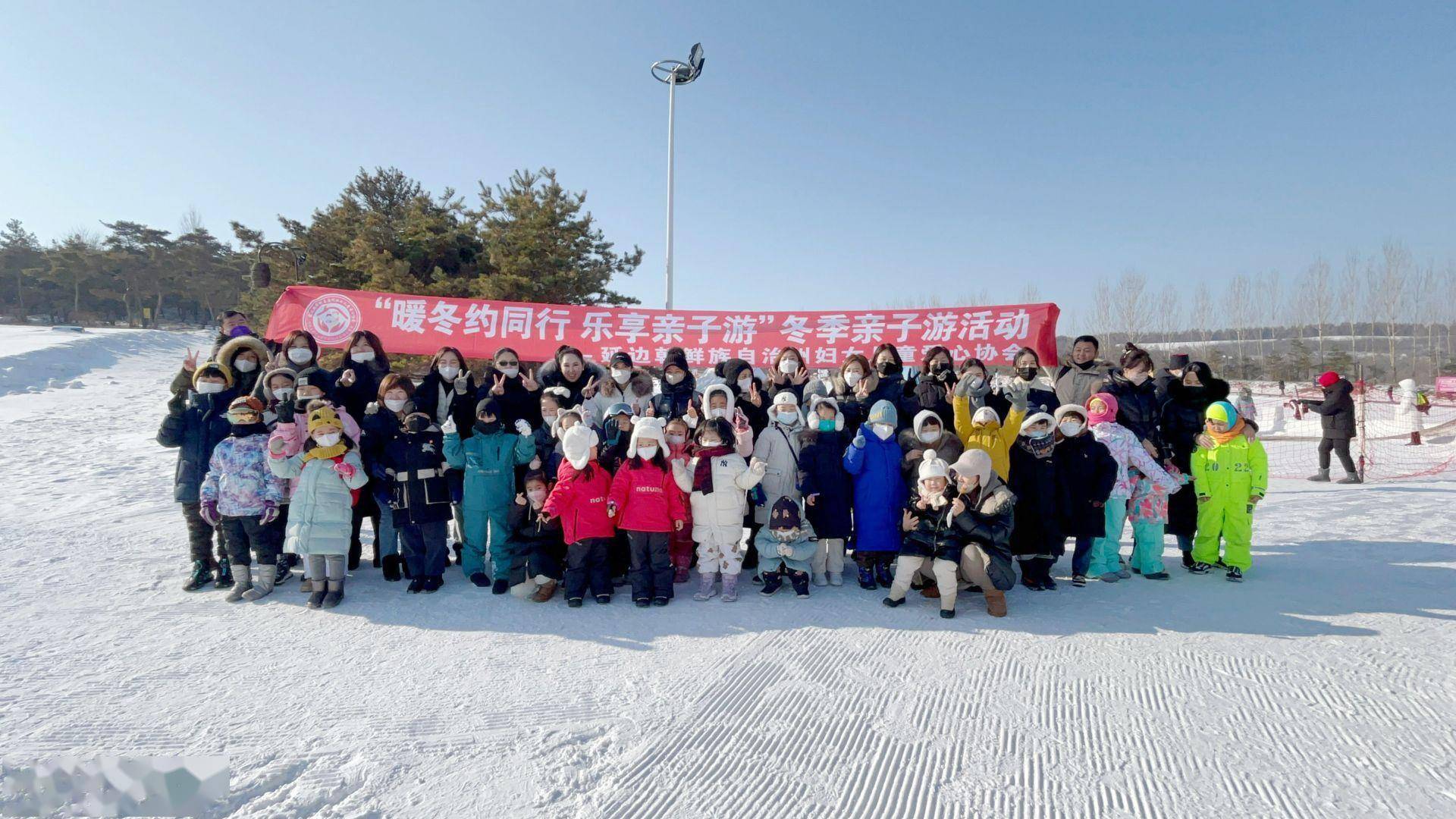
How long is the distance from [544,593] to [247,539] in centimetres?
219

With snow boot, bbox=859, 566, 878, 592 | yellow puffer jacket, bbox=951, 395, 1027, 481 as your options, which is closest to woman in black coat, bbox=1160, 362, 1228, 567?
yellow puffer jacket, bbox=951, 395, 1027, 481

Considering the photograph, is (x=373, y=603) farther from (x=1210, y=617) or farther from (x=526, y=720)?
(x=1210, y=617)

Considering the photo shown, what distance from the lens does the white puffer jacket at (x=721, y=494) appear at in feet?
14.8

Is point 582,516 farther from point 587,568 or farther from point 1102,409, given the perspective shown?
point 1102,409

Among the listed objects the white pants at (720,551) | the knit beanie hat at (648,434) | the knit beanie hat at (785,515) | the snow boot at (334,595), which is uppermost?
the knit beanie hat at (648,434)

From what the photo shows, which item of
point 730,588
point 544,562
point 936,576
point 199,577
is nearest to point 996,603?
point 936,576

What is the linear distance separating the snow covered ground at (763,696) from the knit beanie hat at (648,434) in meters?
1.12

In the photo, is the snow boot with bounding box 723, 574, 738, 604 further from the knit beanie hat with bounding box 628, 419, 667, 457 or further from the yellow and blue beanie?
the yellow and blue beanie

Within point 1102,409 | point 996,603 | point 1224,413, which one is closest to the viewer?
point 996,603

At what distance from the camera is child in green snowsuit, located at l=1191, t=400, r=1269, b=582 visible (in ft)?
15.8

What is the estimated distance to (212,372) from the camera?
459 cm

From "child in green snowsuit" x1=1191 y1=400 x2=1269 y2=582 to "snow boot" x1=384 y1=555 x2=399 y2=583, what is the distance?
651 cm

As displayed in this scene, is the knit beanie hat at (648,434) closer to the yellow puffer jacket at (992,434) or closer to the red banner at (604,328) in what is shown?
the yellow puffer jacket at (992,434)

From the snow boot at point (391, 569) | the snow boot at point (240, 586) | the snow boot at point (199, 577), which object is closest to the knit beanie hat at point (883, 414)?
the snow boot at point (391, 569)
